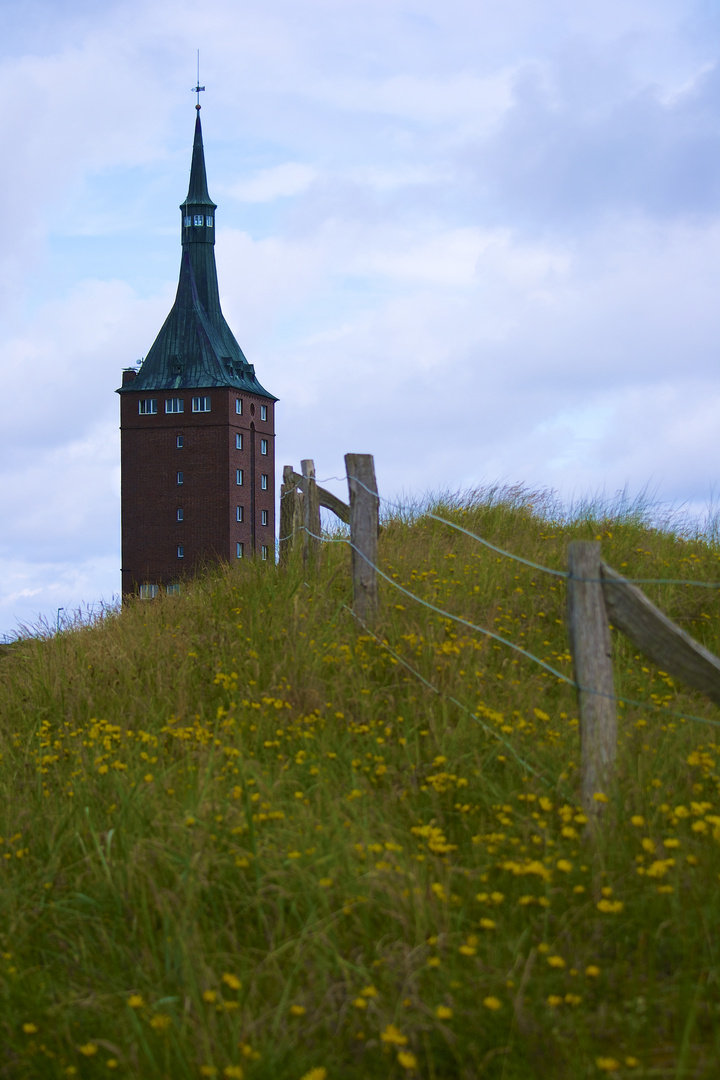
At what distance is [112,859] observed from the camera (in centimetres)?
442

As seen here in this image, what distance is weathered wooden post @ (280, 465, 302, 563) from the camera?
10.5m

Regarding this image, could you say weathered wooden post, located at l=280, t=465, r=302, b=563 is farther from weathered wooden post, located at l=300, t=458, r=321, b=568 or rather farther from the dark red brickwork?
the dark red brickwork

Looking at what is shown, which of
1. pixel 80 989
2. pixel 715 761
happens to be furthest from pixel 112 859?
pixel 715 761

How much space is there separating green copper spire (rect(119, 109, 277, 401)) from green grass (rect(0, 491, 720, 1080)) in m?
60.6

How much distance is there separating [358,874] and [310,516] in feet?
20.6

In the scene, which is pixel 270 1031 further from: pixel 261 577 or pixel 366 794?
pixel 261 577

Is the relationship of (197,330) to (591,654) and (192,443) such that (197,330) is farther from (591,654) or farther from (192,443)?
(591,654)

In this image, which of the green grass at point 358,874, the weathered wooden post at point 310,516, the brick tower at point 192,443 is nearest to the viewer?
the green grass at point 358,874

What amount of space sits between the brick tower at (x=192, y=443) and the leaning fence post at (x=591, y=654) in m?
58.7

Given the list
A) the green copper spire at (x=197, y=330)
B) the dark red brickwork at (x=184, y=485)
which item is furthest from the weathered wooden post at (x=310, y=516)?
the green copper spire at (x=197, y=330)

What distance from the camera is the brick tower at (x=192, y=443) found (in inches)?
2547

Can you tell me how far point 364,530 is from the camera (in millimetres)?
7922

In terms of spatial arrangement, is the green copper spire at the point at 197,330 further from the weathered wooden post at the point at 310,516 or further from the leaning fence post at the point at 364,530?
the leaning fence post at the point at 364,530

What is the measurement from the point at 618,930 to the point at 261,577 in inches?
248
